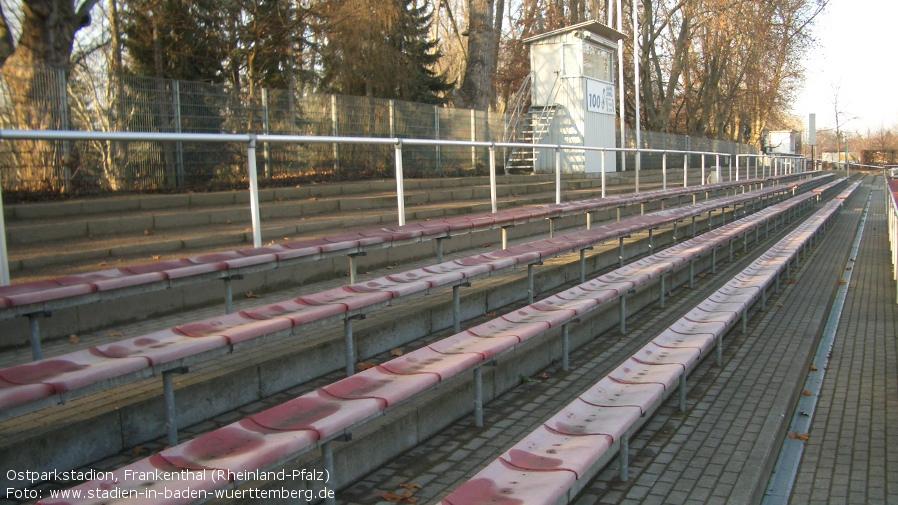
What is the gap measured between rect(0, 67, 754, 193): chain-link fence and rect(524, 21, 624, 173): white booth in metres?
3.09

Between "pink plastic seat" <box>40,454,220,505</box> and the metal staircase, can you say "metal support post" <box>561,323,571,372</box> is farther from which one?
the metal staircase

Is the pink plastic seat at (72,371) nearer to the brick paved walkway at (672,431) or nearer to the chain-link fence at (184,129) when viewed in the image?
the brick paved walkway at (672,431)

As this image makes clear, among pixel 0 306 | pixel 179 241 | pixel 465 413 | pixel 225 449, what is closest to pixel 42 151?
pixel 179 241

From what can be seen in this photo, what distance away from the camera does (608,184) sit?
1633 cm

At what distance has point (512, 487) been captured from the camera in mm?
2652

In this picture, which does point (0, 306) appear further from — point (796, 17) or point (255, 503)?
Result: point (796, 17)

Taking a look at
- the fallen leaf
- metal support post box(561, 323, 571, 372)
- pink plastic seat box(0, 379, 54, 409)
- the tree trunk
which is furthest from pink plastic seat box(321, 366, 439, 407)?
the tree trunk

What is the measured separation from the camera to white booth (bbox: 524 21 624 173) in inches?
698

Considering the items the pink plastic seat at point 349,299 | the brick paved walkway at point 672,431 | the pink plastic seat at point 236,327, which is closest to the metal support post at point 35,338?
the pink plastic seat at point 236,327

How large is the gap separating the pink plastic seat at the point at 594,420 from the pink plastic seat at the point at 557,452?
6 centimetres

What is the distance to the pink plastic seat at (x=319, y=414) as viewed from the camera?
2824 millimetres

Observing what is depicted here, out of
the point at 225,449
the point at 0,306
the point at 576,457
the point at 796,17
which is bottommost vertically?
the point at 576,457

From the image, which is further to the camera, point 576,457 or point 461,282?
point 461,282

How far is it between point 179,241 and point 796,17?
109 ft
